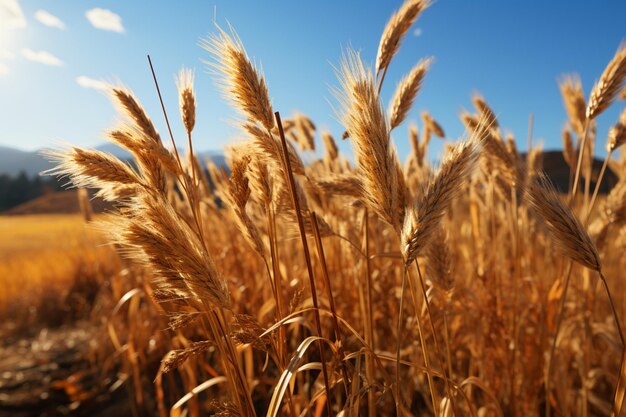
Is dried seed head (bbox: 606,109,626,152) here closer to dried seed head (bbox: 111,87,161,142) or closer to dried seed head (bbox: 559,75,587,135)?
dried seed head (bbox: 559,75,587,135)

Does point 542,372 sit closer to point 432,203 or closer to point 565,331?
point 565,331

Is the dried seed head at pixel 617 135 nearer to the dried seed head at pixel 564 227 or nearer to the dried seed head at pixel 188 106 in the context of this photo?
the dried seed head at pixel 564 227

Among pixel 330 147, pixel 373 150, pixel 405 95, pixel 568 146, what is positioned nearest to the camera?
A: pixel 373 150

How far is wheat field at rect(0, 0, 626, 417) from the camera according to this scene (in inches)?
33.1

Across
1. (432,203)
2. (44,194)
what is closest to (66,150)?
(432,203)

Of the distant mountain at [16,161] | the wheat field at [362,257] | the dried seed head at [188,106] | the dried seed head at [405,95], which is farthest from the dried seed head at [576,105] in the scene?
the distant mountain at [16,161]

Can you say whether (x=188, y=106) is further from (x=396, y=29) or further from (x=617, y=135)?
(x=617, y=135)

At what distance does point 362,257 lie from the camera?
1.69 m

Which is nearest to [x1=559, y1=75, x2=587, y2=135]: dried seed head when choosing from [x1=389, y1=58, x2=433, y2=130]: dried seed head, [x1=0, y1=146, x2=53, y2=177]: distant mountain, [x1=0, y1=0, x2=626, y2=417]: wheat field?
[x1=0, y1=0, x2=626, y2=417]: wheat field

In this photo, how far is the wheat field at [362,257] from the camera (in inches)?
33.1

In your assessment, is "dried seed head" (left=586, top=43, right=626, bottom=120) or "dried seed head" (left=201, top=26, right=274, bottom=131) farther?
"dried seed head" (left=586, top=43, right=626, bottom=120)

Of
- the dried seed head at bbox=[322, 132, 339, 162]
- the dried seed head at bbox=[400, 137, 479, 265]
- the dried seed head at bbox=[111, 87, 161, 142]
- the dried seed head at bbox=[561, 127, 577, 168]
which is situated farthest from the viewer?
the dried seed head at bbox=[561, 127, 577, 168]

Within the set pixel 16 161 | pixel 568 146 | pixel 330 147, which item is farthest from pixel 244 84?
pixel 16 161

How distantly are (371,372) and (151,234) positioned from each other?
2.67 ft
